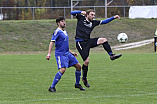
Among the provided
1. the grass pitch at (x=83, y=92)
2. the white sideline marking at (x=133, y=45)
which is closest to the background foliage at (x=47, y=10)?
the white sideline marking at (x=133, y=45)

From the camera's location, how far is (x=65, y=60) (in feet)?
33.0

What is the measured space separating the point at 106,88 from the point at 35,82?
2.43 metres

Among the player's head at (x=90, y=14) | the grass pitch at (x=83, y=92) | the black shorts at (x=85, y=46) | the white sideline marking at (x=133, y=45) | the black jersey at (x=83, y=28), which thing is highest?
the player's head at (x=90, y=14)

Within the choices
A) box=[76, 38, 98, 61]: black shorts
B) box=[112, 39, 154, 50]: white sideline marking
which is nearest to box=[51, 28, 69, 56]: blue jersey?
box=[76, 38, 98, 61]: black shorts

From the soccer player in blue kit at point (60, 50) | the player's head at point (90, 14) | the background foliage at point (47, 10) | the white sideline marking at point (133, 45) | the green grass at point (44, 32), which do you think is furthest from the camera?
the background foliage at point (47, 10)

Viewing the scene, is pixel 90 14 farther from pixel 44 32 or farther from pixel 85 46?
pixel 44 32

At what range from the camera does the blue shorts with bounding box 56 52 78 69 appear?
1002 cm

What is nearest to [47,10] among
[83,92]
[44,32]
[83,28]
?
[44,32]

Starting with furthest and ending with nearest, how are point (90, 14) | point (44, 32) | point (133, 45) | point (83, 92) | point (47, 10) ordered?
point (47, 10) → point (44, 32) → point (133, 45) → point (90, 14) → point (83, 92)

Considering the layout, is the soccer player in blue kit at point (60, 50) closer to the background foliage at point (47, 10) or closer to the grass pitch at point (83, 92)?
the grass pitch at point (83, 92)

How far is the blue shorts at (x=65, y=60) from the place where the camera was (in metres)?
10.0

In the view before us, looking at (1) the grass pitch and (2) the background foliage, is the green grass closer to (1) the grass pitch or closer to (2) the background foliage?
Answer: (2) the background foliage

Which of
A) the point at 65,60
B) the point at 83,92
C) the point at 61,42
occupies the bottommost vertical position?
the point at 83,92

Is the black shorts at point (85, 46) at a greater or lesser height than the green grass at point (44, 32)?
greater
